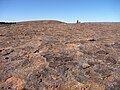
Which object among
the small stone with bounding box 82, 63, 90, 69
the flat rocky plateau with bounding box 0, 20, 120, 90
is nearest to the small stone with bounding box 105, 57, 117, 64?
the flat rocky plateau with bounding box 0, 20, 120, 90

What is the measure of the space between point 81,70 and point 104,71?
20.2 inches

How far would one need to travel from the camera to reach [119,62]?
4941mm

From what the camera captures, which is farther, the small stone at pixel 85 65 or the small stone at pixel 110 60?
the small stone at pixel 110 60

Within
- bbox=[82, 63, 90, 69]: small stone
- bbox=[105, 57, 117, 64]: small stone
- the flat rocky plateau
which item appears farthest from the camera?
bbox=[105, 57, 117, 64]: small stone

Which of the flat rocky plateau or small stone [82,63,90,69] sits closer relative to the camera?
the flat rocky plateau

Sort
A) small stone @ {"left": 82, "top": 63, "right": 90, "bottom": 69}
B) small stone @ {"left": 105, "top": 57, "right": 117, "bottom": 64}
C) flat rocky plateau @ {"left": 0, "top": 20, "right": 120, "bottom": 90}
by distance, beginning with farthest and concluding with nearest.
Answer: small stone @ {"left": 105, "top": 57, "right": 117, "bottom": 64}, small stone @ {"left": 82, "top": 63, "right": 90, "bottom": 69}, flat rocky plateau @ {"left": 0, "top": 20, "right": 120, "bottom": 90}

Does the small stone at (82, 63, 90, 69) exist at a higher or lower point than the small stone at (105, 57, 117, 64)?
lower

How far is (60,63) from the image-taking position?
16.0 ft

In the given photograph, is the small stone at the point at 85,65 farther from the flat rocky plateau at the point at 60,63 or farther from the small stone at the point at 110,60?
the small stone at the point at 110,60

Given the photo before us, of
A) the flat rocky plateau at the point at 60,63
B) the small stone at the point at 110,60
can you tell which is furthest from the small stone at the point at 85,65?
the small stone at the point at 110,60

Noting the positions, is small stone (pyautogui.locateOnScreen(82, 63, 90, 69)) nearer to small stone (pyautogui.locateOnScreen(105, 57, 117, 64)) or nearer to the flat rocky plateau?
the flat rocky plateau

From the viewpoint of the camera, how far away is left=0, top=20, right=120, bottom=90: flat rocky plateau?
413 centimetres

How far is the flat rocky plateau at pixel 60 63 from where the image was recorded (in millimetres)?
4133

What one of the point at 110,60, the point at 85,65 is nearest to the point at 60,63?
the point at 85,65
